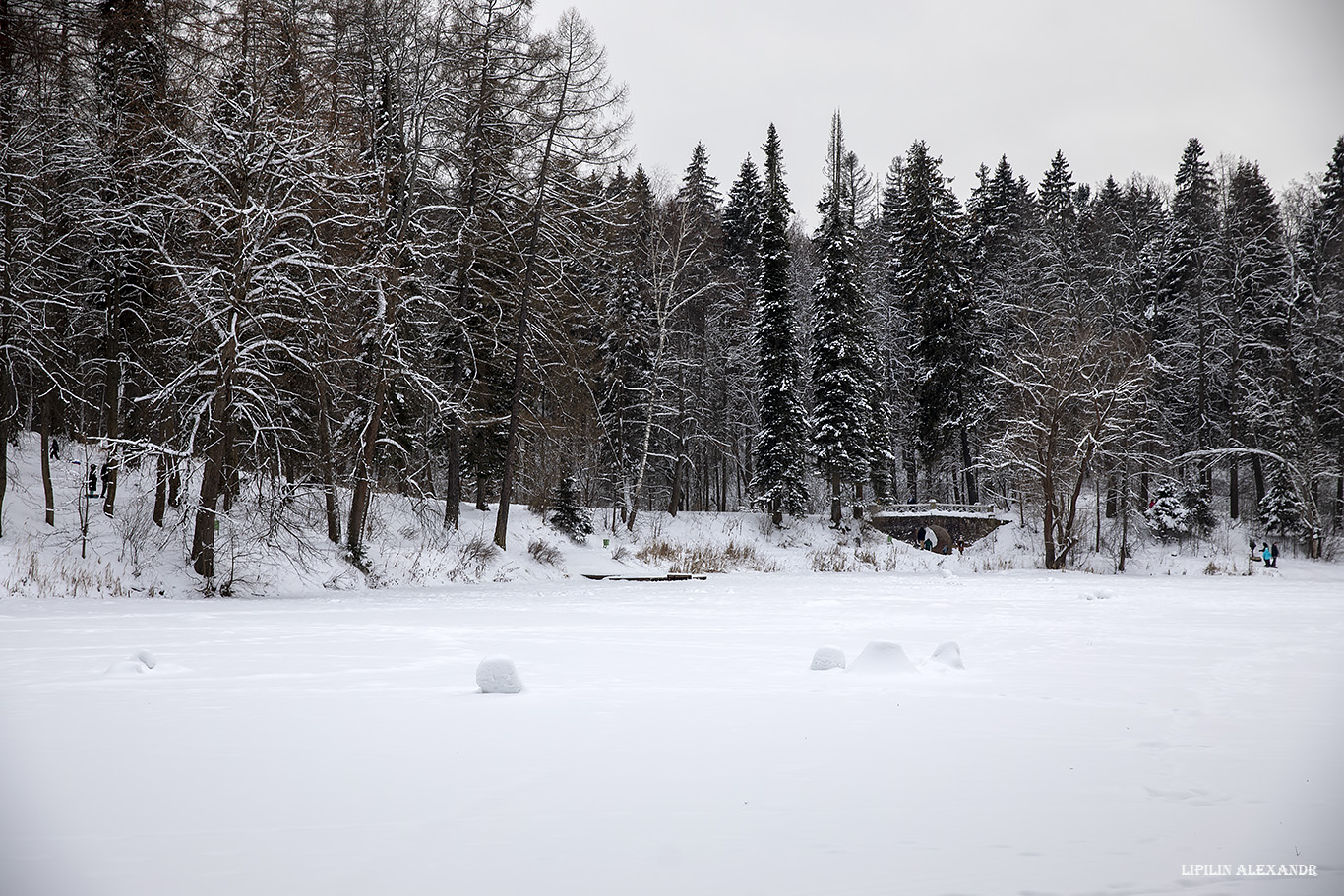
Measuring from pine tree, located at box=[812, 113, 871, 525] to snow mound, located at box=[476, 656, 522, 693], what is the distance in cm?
2960

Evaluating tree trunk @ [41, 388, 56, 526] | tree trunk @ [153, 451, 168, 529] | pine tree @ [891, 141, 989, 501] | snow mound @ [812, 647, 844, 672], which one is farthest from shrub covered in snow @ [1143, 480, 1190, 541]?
tree trunk @ [41, 388, 56, 526]

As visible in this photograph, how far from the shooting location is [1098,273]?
41.4 meters

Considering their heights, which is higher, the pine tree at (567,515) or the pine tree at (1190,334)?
the pine tree at (1190,334)

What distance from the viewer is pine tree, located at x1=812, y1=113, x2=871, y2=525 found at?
116 feet

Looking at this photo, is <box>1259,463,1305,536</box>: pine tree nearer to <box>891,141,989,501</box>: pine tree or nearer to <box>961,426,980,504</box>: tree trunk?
<box>961,426,980,504</box>: tree trunk

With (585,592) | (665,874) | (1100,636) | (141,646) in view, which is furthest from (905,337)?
(665,874)

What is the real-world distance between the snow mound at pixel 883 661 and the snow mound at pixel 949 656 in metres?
0.37

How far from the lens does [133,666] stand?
6.96 metres

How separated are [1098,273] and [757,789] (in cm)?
4334

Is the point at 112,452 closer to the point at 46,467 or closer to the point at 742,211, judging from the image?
the point at 46,467

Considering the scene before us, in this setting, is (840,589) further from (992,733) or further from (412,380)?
(992,733)

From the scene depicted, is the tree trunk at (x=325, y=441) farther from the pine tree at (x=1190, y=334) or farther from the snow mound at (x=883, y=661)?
the pine tree at (x=1190, y=334)

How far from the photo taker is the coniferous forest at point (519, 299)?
51.4 ft

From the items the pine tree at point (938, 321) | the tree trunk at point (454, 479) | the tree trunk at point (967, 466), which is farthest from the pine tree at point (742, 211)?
the tree trunk at point (454, 479)
